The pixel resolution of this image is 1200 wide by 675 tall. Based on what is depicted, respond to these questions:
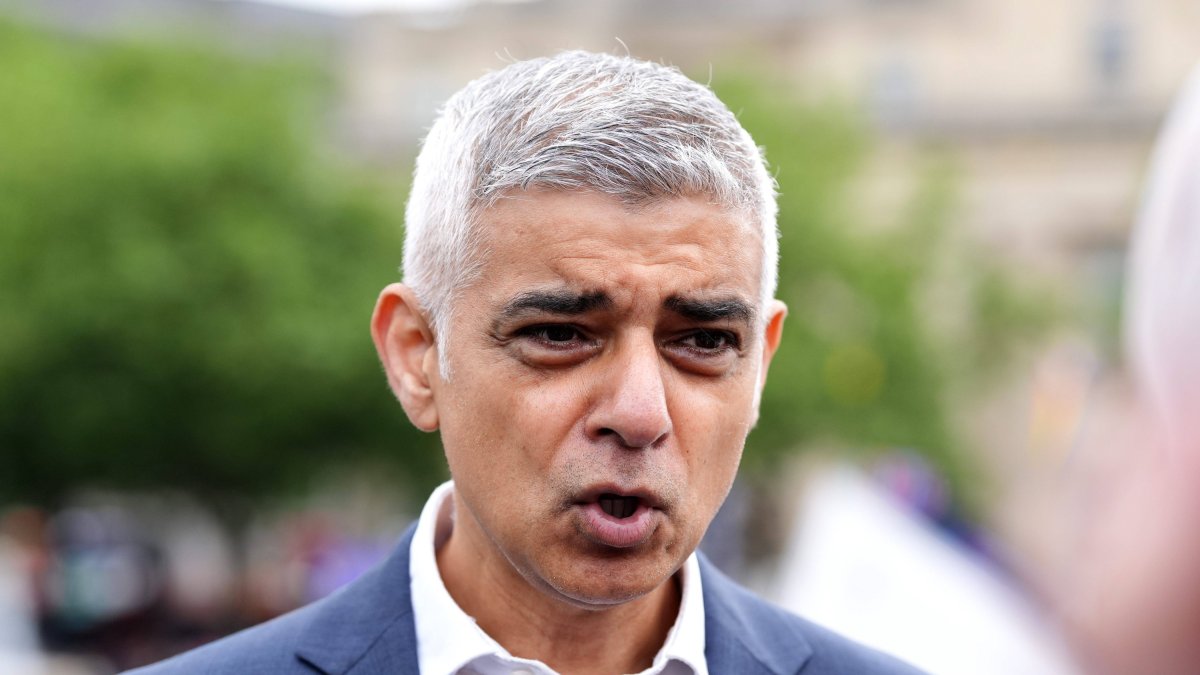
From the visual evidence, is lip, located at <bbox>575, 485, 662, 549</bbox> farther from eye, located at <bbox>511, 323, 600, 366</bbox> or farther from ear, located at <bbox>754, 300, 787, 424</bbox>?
ear, located at <bbox>754, 300, 787, 424</bbox>

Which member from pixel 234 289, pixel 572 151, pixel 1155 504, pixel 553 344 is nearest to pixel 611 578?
pixel 553 344

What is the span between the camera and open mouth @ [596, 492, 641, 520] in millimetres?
2604

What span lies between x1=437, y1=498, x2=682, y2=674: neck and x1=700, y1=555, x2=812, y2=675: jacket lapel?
0.35 ft

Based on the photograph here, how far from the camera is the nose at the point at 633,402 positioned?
255cm

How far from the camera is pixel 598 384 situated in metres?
2.61

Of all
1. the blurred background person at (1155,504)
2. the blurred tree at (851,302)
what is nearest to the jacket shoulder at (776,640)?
the blurred background person at (1155,504)

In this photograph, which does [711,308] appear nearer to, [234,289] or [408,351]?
[408,351]

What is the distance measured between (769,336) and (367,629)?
0.85m

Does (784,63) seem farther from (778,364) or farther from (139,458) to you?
(139,458)

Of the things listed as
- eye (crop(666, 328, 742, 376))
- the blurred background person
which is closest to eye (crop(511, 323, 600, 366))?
eye (crop(666, 328, 742, 376))

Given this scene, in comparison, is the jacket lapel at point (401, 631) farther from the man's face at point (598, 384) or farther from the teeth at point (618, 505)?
the teeth at point (618, 505)

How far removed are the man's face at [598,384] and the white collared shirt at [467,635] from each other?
14cm

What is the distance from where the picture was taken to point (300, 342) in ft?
84.0

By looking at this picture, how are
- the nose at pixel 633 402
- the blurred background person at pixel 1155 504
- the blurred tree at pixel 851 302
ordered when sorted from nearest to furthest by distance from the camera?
the blurred background person at pixel 1155 504, the nose at pixel 633 402, the blurred tree at pixel 851 302
